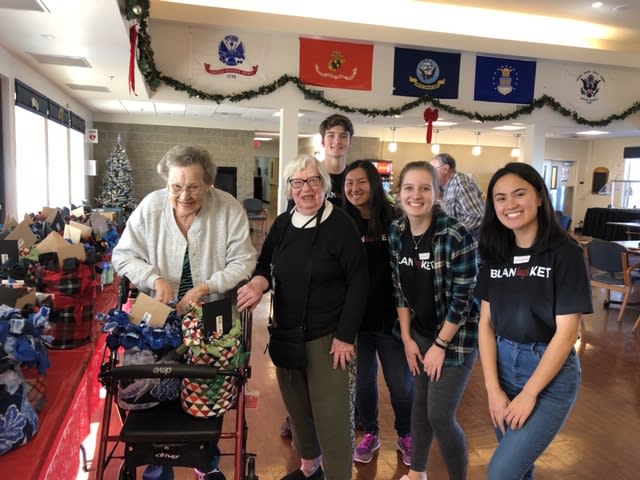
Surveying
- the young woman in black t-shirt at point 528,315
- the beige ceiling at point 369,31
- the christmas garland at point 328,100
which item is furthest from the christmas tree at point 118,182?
the young woman in black t-shirt at point 528,315

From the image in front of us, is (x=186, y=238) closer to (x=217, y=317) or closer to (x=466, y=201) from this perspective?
(x=217, y=317)

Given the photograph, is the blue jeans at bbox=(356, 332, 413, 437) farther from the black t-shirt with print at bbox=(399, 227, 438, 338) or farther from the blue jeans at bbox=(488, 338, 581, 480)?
the blue jeans at bbox=(488, 338, 581, 480)

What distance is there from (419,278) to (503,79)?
23.4ft

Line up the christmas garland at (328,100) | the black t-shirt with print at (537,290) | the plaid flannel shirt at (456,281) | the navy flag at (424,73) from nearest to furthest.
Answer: the black t-shirt with print at (537,290), the plaid flannel shirt at (456,281), the christmas garland at (328,100), the navy flag at (424,73)

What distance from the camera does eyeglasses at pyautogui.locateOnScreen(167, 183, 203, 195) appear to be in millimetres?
1938

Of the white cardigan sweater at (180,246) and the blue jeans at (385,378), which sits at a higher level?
the white cardigan sweater at (180,246)

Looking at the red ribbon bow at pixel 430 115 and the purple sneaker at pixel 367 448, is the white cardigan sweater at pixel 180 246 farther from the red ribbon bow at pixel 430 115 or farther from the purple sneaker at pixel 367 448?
the red ribbon bow at pixel 430 115

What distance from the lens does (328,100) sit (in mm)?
7520

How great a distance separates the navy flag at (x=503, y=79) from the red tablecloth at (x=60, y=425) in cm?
745

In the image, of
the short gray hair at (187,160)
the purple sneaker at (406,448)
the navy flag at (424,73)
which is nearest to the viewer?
the short gray hair at (187,160)

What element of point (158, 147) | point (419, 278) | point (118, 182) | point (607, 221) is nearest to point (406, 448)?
point (419, 278)

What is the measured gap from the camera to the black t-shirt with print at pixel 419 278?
2.09m

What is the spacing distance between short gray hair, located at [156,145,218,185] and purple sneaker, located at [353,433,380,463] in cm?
171

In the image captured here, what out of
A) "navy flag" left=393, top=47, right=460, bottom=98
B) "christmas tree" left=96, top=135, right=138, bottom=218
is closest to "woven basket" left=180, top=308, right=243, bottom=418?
"navy flag" left=393, top=47, right=460, bottom=98
